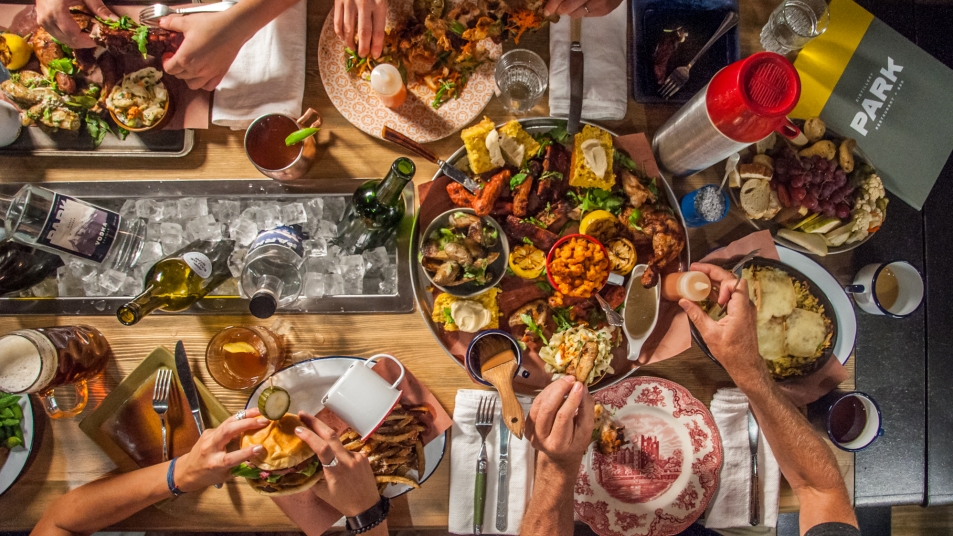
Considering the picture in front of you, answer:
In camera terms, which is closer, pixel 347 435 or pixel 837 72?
pixel 347 435

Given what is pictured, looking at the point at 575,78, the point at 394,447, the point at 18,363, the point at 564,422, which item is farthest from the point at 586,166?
the point at 18,363

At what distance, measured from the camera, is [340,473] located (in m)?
1.60

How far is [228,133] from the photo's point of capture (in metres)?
1.87

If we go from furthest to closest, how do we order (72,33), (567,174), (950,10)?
(950,10) < (567,174) < (72,33)

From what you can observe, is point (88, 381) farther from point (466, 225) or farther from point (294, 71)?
point (466, 225)

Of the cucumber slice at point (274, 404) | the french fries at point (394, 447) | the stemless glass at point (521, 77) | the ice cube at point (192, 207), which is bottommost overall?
the french fries at point (394, 447)

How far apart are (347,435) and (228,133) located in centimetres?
117

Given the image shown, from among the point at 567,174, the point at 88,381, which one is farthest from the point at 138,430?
the point at 567,174

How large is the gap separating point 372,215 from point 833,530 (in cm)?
191

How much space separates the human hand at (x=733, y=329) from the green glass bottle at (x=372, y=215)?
1.01 m

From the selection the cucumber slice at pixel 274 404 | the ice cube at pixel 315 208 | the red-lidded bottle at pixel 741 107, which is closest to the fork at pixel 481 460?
the cucumber slice at pixel 274 404

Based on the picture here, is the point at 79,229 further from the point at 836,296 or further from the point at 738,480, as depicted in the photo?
the point at 836,296

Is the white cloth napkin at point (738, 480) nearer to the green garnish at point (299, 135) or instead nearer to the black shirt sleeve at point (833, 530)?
the black shirt sleeve at point (833, 530)

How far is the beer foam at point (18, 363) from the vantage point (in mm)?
1598
